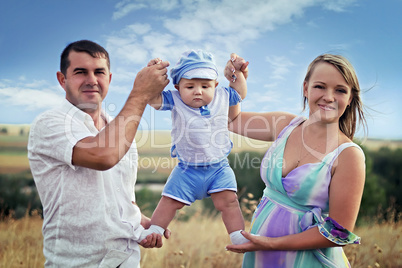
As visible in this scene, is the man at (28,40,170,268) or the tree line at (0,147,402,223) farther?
the tree line at (0,147,402,223)

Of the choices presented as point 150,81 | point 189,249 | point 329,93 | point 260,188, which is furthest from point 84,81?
point 260,188

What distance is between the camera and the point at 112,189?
2.87 meters

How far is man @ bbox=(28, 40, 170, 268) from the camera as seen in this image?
2.65 meters

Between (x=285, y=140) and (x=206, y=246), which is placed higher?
(x=285, y=140)

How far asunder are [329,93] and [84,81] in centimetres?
191

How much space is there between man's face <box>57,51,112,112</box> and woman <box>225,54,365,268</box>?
1486 mm

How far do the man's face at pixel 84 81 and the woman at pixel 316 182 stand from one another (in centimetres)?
149

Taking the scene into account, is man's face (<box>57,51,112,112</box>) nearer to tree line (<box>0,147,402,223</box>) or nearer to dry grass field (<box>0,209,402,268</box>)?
dry grass field (<box>0,209,402,268</box>)

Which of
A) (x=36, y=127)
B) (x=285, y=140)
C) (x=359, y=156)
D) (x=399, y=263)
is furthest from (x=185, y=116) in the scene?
(x=399, y=263)

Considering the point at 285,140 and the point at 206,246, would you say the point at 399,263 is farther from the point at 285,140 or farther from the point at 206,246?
the point at 285,140

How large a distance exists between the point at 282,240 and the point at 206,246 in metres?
3.34

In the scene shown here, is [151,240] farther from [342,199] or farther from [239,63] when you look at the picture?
[239,63]

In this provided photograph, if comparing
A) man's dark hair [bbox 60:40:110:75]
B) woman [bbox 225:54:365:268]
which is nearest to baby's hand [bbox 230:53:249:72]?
woman [bbox 225:54:365:268]

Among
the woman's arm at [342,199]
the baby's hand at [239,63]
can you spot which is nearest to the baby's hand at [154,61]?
the baby's hand at [239,63]
